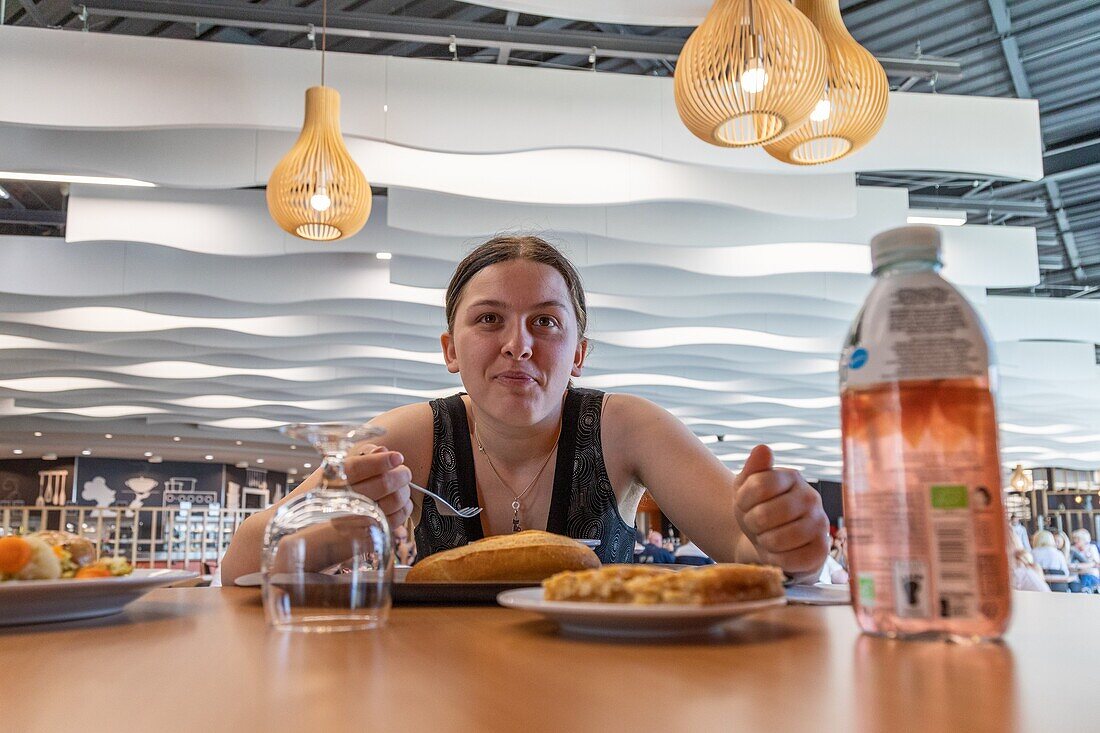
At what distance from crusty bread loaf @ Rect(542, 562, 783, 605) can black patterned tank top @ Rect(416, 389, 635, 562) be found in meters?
1.05

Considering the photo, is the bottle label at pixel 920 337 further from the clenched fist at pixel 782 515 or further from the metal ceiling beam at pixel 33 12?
the metal ceiling beam at pixel 33 12

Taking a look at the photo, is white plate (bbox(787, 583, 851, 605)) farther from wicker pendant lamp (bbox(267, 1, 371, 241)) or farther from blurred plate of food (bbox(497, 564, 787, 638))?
wicker pendant lamp (bbox(267, 1, 371, 241))

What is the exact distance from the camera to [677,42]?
5.17 metres

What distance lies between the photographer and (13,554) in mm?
844

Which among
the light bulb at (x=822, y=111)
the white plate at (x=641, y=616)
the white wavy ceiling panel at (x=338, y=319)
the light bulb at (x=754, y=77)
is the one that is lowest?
the white plate at (x=641, y=616)

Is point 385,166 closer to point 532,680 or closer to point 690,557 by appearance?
point 532,680

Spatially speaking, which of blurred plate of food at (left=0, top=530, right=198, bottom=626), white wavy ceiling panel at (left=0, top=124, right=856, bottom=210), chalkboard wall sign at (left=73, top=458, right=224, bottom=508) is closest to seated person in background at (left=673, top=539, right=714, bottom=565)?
white wavy ceiling panel at (left=0, top=124, right=856, bottom=210)

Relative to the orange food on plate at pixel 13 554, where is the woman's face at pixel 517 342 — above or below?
above

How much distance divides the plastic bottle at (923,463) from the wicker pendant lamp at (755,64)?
2.03 meters

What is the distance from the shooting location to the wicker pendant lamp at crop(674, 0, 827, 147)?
2438mm

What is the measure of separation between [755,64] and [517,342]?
134 centimetres

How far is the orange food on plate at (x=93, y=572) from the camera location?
0.92m

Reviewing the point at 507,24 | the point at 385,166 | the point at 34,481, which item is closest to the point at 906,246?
the point at 385,166

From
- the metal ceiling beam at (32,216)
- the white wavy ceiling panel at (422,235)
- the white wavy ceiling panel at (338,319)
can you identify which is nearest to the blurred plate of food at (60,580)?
the white wavy ceiling panel at (422,235)
